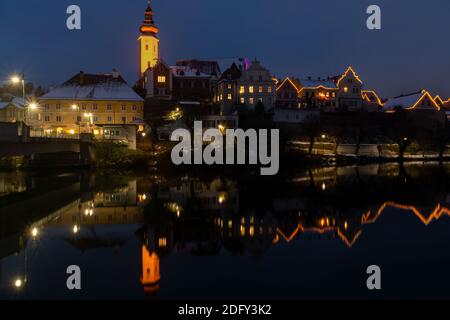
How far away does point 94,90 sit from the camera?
65.9 m

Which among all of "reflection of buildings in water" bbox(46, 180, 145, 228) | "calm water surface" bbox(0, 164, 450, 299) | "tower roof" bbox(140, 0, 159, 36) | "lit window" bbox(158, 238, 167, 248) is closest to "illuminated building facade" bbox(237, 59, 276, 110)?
"tower roof" bbox(140, 0, 159, 36)

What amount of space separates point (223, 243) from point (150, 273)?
449cm

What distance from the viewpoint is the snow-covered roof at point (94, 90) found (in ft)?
212

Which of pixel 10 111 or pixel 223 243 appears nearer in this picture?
pixel 223 243

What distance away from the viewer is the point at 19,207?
24172 millimetres

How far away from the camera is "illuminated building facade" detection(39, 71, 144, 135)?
6381 centimetres

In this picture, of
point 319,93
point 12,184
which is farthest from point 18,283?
point 319,93

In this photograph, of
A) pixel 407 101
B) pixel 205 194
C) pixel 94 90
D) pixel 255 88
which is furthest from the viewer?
pixel 407 101

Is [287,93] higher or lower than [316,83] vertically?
lower

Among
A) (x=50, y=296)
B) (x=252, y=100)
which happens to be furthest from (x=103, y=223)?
(x=252, y=100)

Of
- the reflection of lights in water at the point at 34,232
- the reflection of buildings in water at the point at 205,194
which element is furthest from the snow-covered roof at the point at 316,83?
the reflection of lights in water at the point at 34,232

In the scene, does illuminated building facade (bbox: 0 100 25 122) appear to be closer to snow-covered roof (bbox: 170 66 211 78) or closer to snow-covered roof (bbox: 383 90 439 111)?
snow-covered roof (bbox: 170 66 211 78)

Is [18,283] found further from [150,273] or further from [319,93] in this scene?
[319,93]
